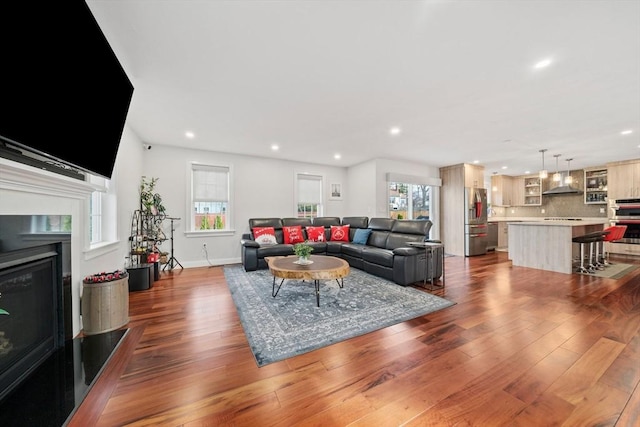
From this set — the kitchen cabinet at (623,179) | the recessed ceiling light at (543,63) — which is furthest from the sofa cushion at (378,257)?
the kitchen cabinet at (623,179)

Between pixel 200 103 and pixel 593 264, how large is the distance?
7611 mm

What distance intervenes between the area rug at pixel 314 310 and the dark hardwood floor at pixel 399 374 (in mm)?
114

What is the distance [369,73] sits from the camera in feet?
7.96

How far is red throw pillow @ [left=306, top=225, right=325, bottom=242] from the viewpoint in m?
5.54

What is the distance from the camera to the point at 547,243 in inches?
187

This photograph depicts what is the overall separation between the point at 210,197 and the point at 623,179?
10197 millimetres

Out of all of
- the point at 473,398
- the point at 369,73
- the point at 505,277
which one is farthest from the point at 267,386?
the point at 505,277

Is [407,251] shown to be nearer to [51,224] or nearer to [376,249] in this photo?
[376,249]

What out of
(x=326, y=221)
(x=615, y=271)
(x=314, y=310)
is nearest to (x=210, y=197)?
(x=326, y=221)

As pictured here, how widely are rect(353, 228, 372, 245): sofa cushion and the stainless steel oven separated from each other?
6585mm

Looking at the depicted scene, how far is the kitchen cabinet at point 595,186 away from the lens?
22.8 feet

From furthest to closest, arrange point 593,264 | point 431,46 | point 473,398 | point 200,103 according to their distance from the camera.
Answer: point 593,264 → point 200,103 → point 431,46 → point 473,398

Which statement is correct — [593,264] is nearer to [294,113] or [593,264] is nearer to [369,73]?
[369,73]

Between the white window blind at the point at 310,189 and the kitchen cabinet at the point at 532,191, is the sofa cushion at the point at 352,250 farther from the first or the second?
the kitchen cabinet at the point at 532,191
